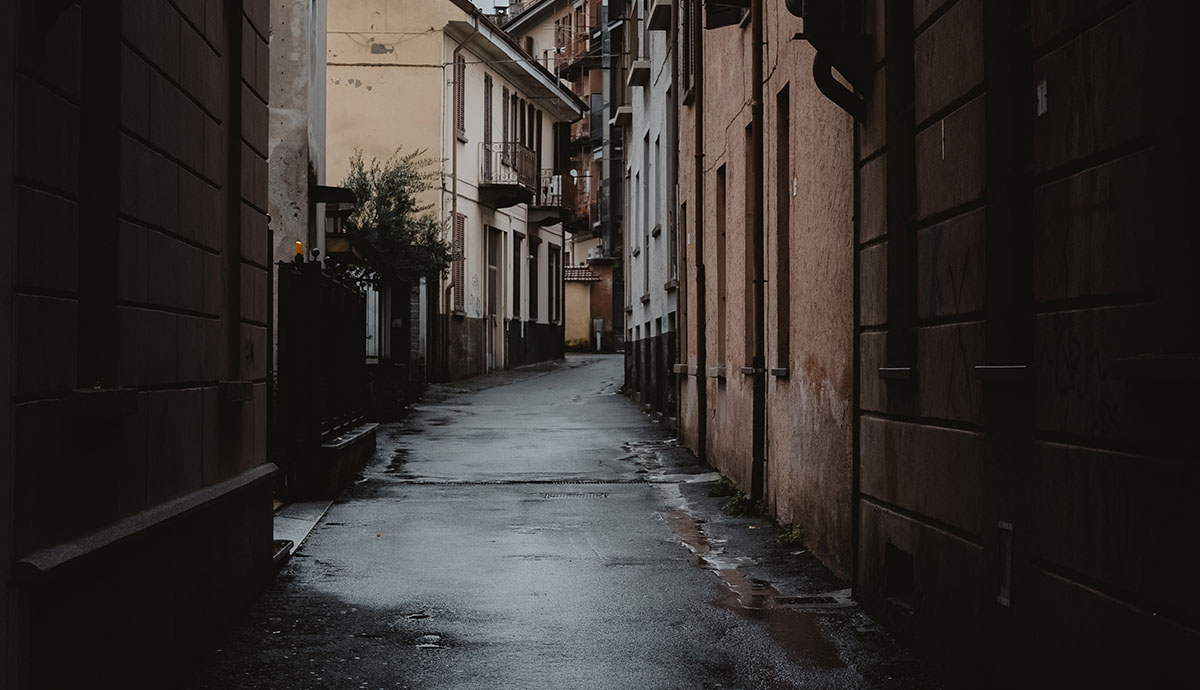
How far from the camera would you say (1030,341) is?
5211mm

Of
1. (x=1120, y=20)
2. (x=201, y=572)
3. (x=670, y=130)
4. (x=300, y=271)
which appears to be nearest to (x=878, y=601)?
(x=201, y=572)

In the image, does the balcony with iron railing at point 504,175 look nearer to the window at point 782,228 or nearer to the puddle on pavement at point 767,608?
the window at point 782,228

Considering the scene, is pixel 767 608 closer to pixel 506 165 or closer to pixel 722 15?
pixel 722 15

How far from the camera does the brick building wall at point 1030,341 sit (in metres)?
3.90

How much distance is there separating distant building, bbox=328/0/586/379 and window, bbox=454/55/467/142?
0.15 feet

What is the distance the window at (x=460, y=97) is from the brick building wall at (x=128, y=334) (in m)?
24.2

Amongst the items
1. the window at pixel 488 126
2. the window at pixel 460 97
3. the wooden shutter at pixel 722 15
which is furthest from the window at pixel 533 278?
the wooden shutter at pixel 722 15

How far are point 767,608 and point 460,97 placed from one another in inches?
1016

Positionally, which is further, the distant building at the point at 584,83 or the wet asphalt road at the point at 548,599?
the distant building at the point at 584,83

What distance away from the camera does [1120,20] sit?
418 centimetres

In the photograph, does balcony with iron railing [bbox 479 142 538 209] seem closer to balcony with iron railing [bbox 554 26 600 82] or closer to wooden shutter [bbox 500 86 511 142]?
wooden shutter [bbox 500 86 511 142]

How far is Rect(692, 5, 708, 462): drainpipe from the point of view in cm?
1598

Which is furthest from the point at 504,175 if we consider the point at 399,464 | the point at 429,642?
the point at 429,642

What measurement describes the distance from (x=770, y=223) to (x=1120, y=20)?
7.11 meters
